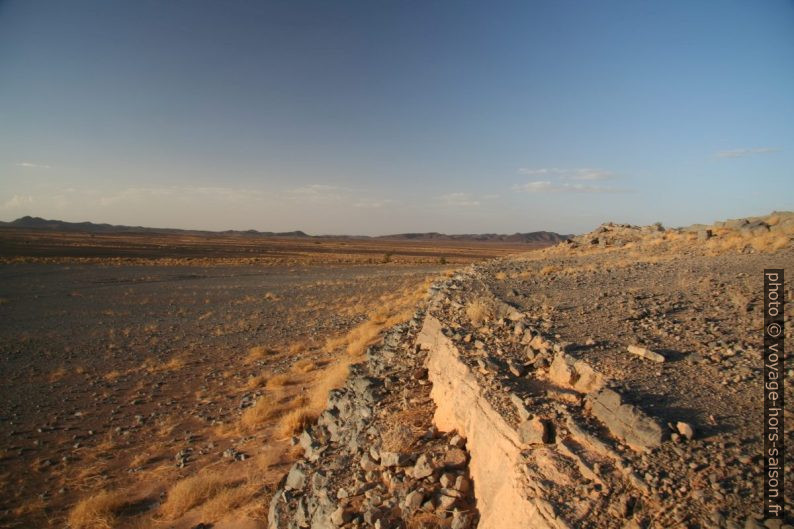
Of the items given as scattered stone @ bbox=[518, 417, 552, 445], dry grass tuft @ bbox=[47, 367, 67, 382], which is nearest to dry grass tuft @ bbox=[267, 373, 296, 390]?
dry grass tuft @ bbox=[47, 367, 67, 382]

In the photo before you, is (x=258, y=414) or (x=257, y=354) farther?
(x=257, y=354)

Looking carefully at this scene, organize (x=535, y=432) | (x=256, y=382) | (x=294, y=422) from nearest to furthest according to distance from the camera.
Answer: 1. (x=535, y=432)
2. (x=294, y=422)
3. (x=256, y=382)

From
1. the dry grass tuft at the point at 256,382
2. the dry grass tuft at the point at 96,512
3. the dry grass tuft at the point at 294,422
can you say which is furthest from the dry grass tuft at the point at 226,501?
the dry grass tuft at the point at 256,382

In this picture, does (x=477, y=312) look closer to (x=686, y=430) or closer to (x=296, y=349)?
(x=686, y=430)

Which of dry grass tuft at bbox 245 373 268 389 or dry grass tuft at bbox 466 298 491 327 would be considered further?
dry grass tuft at bbox 245 373 268 389

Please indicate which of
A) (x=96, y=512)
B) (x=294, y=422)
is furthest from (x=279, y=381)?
(x=96, y=512)

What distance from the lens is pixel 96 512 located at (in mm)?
5742

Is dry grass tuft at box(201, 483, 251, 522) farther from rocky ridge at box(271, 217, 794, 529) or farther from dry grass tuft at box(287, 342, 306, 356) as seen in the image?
dry grass tuft at box(287, 342, 306, 356)

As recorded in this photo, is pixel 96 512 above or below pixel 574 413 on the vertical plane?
below

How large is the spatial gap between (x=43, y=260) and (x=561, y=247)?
5393cm

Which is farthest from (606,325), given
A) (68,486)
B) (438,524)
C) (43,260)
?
(43,260)

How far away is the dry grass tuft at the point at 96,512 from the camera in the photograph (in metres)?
5.64

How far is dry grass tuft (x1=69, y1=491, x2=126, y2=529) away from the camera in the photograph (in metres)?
5.64

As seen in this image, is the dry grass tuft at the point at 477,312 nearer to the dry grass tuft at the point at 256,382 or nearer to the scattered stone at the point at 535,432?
the scattered stone at the point at 535,432
